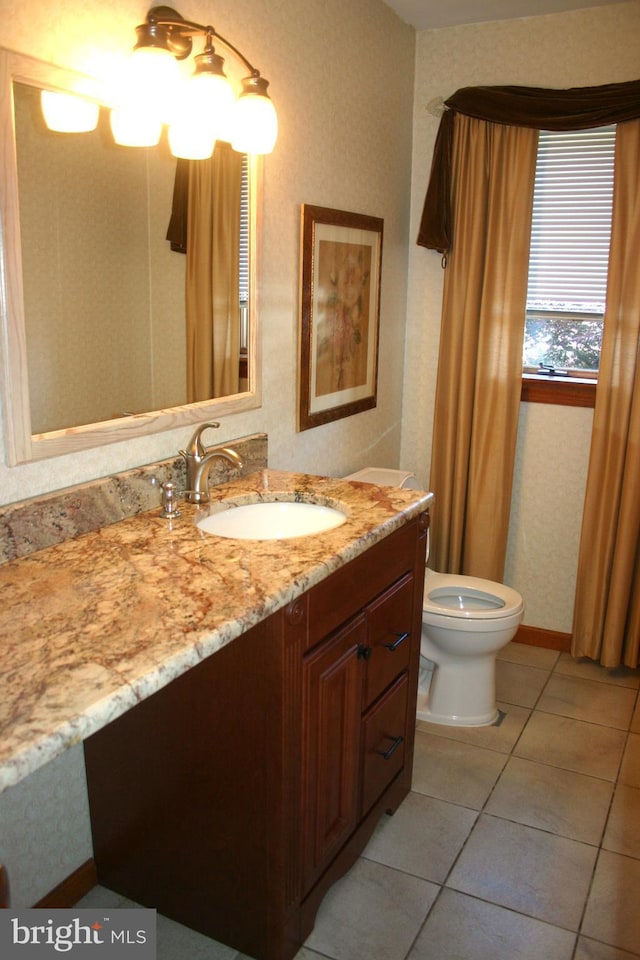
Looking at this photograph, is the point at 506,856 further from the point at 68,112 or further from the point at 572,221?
the point at 572,221

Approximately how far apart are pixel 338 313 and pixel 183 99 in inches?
40.0

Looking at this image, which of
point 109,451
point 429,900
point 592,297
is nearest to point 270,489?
point 109,451

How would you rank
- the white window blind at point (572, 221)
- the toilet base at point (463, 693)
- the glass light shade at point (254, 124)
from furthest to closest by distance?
the white window blind at point (572, 221) < the toilet base at point (463, 693) < the glass light shade at point (254, 124)

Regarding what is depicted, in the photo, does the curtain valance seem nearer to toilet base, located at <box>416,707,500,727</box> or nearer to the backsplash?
the backsplash

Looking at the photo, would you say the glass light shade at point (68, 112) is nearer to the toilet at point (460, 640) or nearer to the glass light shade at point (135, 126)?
the glass light shade at point (135, 126)

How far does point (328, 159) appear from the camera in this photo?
2.57 m

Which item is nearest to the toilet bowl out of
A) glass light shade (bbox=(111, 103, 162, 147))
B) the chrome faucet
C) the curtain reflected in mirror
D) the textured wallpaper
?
the textured wallpaper

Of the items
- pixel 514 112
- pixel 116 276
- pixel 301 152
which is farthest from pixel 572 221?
pixel 116 276

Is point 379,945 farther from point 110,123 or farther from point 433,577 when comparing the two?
point 110,123

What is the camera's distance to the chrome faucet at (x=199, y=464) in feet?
6.39

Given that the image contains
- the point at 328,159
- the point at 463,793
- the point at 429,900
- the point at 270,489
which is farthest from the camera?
the point at 328,159

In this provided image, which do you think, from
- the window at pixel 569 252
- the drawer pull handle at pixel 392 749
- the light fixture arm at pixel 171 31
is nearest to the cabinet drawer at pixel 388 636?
the drawer pull handle at pixel 392 749

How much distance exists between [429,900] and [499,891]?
7.1 inches

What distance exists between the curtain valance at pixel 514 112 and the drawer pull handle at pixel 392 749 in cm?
185
